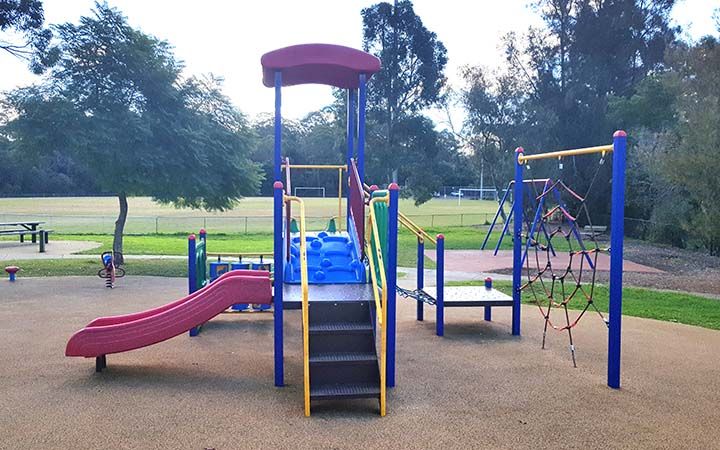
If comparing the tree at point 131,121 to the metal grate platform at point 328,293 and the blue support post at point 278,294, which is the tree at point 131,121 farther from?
the blue support post at point 278,294

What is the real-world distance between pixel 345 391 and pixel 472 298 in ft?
10.9

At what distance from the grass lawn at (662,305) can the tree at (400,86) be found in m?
18.6

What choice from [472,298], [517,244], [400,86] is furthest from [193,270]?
[400,86]

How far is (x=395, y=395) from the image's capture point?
5332 mm

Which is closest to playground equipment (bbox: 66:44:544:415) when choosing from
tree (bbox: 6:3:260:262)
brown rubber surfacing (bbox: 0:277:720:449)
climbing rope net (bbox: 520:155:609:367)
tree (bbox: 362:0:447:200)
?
brown rubber surfacing (bbox: 0:277:720:449)

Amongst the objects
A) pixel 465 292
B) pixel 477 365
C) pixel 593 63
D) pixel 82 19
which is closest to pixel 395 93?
pixel 593 63

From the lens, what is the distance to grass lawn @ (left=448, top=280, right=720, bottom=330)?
351 inches

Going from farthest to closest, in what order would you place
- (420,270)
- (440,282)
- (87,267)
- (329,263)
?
(87,267)
(420,270)
(440,282)
(329,263)

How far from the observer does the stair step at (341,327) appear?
5.13 metres

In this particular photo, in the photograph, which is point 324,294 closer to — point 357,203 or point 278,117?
point 357,203

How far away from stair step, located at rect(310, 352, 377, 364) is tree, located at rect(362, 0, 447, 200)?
25.1 meters

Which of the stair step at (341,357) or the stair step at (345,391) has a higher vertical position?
the stair step at (341,357)

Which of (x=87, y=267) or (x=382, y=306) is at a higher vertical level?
(x=382, y=306)

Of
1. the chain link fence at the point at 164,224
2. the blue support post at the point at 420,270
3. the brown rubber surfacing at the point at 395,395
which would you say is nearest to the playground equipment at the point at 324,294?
the brown rubber surfacing at the point at 395,395
